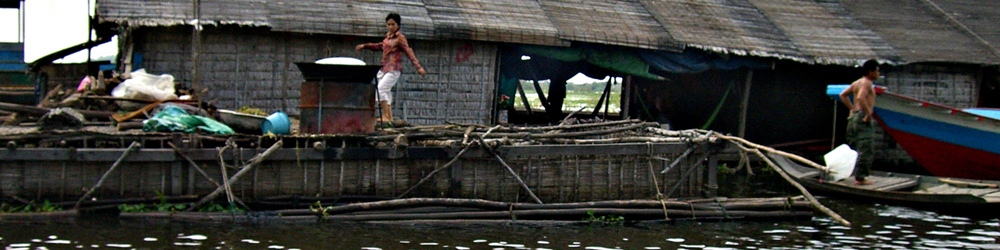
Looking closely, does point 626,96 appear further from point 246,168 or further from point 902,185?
point 246,168

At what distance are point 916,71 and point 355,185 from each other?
11.3 metres

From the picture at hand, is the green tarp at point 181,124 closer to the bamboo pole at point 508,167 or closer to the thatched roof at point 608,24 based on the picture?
the bamboo pole at point 508,167

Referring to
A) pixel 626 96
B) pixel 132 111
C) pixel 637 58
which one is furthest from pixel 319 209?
pixel 626 96

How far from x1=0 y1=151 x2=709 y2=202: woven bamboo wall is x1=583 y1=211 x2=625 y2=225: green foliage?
296 mm

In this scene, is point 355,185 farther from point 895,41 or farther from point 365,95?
point 895,41

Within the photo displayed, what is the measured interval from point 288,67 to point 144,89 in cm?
293

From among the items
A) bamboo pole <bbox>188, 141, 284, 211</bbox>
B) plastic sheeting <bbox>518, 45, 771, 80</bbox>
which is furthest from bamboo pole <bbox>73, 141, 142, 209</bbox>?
plastic sheeting <bbox>518, 45, 771, 80</bbox>

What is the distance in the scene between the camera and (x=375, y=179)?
948cm

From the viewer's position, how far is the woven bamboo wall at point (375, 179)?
880 centimetres

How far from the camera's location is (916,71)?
57.1 feet

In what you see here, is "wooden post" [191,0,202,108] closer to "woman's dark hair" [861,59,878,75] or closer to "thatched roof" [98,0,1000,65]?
"thatched roof" [98,0,1000,65]

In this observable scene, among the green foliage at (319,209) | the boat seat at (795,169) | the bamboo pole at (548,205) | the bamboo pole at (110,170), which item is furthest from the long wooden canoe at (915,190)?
the bamboo pole at (110,170)

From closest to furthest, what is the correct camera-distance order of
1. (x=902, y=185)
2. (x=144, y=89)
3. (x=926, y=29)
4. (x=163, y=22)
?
(x=144, y=89), (x=163, y=22), (x=902, y=185), (x=926, y=29)

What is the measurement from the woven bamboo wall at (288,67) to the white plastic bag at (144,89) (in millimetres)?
1502
